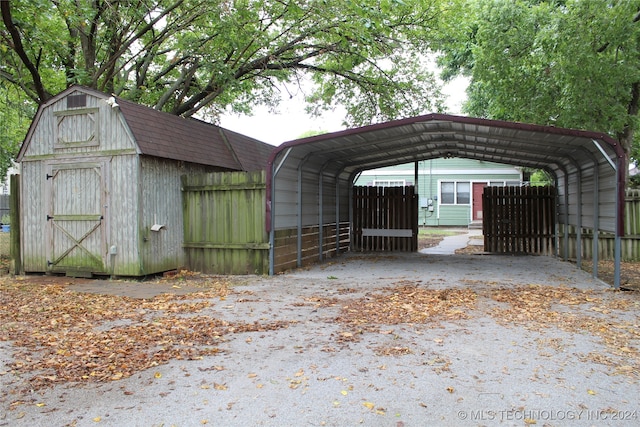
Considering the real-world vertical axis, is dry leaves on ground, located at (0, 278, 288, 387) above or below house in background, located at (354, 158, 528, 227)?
below

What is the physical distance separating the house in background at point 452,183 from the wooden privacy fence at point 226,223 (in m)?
17.9

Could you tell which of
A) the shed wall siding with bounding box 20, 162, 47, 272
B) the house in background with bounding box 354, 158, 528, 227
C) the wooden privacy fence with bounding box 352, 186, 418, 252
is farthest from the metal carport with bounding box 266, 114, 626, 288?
the house in background with bounding box 354, 158, 528, 227

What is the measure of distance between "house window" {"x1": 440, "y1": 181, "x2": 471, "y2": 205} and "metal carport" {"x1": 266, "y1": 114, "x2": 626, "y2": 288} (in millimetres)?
13244

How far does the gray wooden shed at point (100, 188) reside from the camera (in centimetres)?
893

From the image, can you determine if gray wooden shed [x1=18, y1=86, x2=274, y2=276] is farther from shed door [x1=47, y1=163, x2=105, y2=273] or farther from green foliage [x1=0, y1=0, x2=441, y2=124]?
green foliage [x1=0, y1=0, x2=441, y2=124]

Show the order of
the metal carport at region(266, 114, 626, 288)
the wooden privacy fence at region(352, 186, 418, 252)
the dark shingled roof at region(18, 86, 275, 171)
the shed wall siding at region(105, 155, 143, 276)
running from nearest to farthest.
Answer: the metal carport at region(266, 114, 626, 288), the shed wall siding at region(105, 155, 143, 276), the dark shingled roof at region(18, 86, 275, 171), the wooden privacy fence at region(352, 186, 418, 252)

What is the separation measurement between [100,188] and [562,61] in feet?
33.6

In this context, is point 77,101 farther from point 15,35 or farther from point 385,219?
point 385,219

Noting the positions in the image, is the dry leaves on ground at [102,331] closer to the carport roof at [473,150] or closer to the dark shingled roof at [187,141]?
the dark shingled roof at [187,141]

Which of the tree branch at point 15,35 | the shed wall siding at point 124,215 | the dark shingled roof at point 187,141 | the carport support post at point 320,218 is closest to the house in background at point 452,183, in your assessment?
the dark shingled roof at point 187,141

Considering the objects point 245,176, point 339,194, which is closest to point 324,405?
point 245,176

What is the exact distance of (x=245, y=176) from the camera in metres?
9.88

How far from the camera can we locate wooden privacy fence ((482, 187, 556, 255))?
540 inches

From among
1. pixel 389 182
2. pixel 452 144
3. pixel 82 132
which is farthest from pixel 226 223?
pixel 389 182
